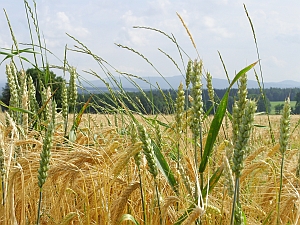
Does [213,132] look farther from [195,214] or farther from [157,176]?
[195,214]

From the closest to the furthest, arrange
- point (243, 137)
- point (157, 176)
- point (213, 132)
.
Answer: point (243, 137) < point (213, 132) < point (157, 176)

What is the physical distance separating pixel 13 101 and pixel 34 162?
689 mm

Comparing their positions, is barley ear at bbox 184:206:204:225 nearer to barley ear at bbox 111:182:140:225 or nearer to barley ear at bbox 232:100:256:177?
barley ear at bbox 232:100:256:177

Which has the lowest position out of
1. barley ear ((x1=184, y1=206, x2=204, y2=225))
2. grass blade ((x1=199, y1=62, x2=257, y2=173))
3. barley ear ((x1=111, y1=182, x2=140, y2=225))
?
barley ear ((x1=111, y1=182, x2=140, y2=225))

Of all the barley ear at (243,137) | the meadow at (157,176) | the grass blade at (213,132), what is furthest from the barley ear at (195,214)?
the grass blade at (213,132)

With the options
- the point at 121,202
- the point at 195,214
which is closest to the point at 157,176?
the point at 121,202

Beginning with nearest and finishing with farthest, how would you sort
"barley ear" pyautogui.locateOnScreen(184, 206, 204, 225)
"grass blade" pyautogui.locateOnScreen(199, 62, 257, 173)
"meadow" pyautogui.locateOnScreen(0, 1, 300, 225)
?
1. "barley ear" pyautogui.locateOnScreen(184, 206, 204, 225)
2. "meadow" pyautogui.locateOnScreen(0, 1, 300, 225)
3. "grass blade" pyautogui.locateOnScreen(199, 62, 257, 173)

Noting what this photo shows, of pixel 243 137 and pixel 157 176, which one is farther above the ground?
pixel 243 137

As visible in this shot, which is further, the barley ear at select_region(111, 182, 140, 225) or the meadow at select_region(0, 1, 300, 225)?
the barley ear at select_region(111, 182, 140, 225)

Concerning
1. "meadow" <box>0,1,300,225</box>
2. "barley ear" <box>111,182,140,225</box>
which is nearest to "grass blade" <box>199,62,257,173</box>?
"meadow" <box>0,1,300,225</box>

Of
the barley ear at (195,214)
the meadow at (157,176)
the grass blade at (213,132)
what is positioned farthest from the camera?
the grass blade at (213,132)

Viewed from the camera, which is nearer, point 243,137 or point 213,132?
point 243,137

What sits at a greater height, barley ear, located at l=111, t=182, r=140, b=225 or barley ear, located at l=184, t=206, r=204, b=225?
barley ear, located at l=184, t=206, r=204, b=225

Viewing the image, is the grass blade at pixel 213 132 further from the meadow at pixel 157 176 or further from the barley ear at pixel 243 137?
the barley ear at pixel 243 137
